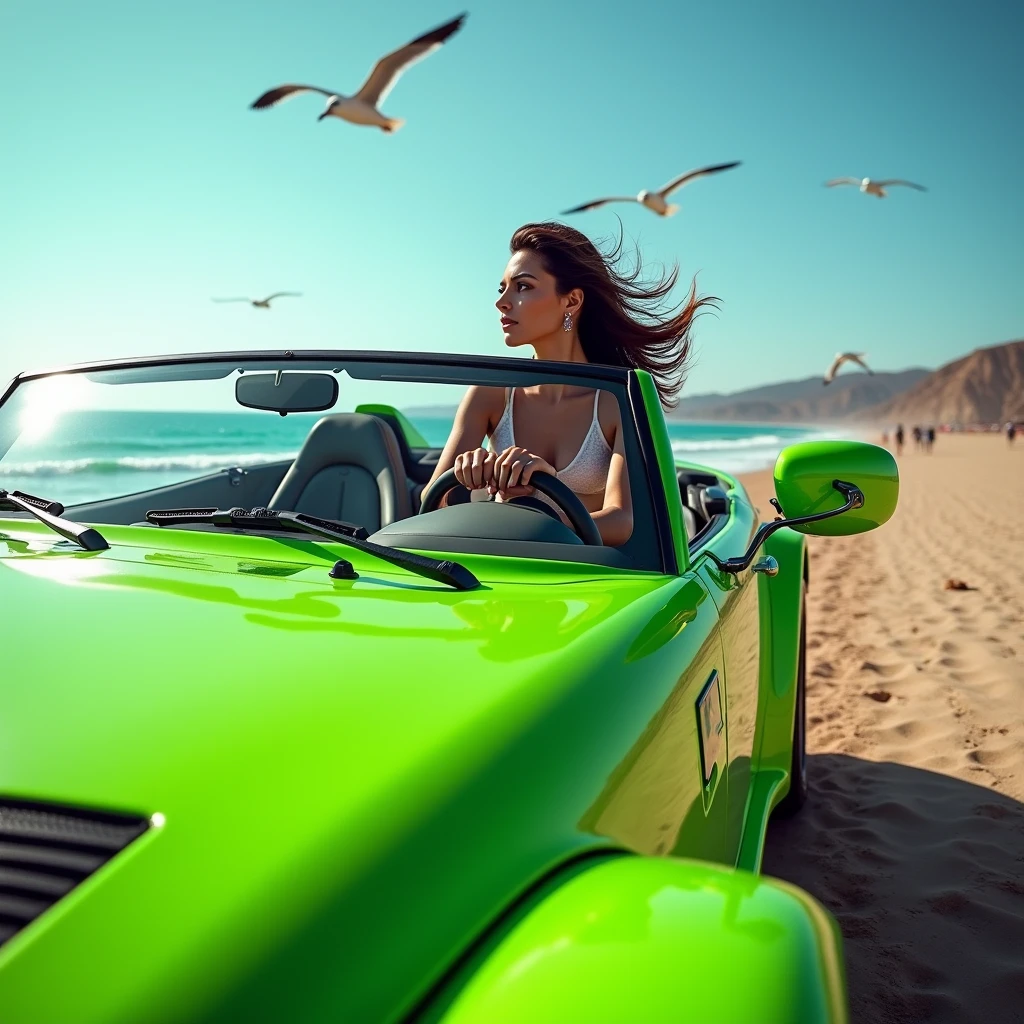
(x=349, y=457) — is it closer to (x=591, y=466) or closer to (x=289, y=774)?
(x=591, y=466)

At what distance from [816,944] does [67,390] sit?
7.49 ft

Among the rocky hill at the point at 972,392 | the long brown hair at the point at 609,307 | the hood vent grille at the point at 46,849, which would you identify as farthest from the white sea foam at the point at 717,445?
the rocky hill at the point at 972,392

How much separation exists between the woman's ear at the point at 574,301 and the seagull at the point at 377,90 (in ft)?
36.7

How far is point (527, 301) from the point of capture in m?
2.99

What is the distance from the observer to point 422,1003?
71cm

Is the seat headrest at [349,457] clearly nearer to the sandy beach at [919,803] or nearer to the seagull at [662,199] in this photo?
the sandy beach at [919,803]

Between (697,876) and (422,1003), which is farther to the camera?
(697,876)

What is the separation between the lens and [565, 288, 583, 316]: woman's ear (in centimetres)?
311

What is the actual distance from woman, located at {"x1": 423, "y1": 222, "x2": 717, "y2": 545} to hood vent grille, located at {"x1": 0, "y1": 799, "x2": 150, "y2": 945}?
125cm

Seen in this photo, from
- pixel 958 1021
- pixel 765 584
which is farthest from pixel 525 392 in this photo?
pixel 958 1021

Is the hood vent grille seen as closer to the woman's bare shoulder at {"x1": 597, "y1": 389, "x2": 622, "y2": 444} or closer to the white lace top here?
the woman's bare shoulder at {"x1": 597, "y1": 389, "x2": 622, "y2": 444}

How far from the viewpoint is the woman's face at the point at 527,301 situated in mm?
2975

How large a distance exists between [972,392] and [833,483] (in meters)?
195

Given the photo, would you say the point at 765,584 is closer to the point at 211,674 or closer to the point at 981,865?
the point at 981,865
